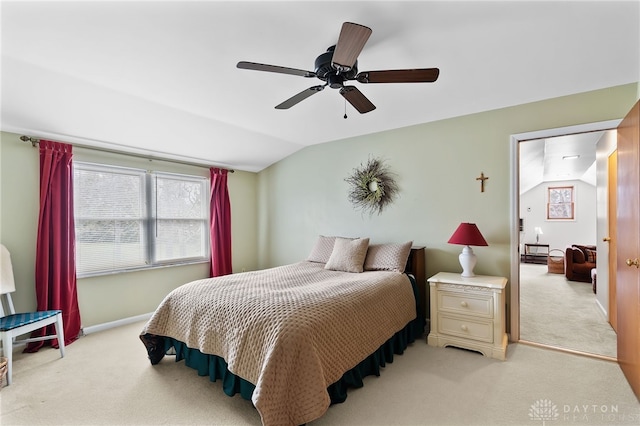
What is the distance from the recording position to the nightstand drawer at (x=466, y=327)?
2.78m

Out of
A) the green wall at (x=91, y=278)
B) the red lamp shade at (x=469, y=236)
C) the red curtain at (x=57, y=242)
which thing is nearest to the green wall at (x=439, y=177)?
the red lamp shade at (x=469, y=236)

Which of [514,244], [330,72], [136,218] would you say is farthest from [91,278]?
[514,244]

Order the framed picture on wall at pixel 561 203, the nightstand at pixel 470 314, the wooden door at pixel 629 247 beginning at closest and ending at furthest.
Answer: the wooden door at pixel 629 247 → the nightstand at pixel 470 314 → the framed picture on wall at pixel 561 203

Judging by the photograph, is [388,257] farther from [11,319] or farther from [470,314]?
[11,319]

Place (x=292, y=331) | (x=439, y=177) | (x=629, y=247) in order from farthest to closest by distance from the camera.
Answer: (x=439, y=177)
(x=629, y=247)
(x=292, y=331)

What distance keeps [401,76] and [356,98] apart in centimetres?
40

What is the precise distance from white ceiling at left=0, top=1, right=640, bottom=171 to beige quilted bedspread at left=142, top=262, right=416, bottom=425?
5.93 ft

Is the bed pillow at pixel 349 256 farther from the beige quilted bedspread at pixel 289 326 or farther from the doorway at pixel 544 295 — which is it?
the doorway at pixel 544 295

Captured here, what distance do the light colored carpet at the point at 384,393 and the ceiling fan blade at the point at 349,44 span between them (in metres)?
2.17

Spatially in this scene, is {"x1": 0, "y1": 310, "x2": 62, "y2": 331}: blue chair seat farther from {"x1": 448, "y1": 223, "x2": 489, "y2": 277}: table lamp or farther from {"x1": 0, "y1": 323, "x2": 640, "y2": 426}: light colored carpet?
{"x1": 448, "y1": 223, "x2": 489, "y2": 277}: table lamp

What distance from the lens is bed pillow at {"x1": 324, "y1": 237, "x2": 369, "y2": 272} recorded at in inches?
134

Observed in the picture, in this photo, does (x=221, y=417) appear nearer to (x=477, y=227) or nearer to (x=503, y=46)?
(x=477, y=227)

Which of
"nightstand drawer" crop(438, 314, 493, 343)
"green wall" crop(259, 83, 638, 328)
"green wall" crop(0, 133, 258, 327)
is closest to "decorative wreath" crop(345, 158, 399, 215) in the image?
"green wall" crop(259, 83, 638, 328)

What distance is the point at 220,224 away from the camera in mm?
4633
